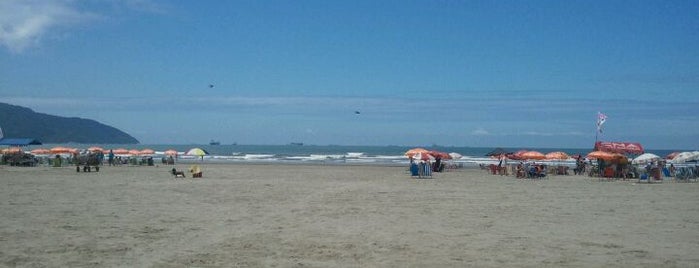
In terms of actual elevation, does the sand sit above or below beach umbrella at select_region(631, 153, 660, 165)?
below

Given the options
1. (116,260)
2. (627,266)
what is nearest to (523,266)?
(627,266)

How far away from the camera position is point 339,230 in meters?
10.6

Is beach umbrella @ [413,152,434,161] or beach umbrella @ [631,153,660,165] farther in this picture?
beach umbrella @ [631,153,660,165]

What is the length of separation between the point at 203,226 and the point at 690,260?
7700 mm

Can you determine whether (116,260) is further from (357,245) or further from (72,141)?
(72,141)

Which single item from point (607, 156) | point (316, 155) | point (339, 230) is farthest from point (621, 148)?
point (316, 155)

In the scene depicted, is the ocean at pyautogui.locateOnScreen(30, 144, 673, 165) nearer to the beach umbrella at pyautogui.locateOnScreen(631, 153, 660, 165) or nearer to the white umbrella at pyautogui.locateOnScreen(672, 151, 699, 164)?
the beach umbrella at pyautogui.locateOnScreen(631, 153, 660, 165)

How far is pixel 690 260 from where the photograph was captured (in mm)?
8109

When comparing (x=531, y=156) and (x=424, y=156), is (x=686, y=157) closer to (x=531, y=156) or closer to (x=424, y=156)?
(x=531, y=156)

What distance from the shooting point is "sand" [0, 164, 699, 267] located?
26.4 ft

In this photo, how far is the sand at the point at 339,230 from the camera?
805 centimetres

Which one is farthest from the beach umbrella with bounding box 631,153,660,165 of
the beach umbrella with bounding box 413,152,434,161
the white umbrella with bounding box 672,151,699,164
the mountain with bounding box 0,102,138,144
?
the mountain with bounding box 0,102,138,144

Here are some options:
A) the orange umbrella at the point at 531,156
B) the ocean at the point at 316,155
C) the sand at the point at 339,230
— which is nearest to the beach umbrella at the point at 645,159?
the orange umbrella at the point at 531,156

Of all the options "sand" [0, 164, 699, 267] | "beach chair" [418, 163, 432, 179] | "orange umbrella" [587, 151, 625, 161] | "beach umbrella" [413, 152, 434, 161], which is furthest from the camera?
"beach umbrella" [413, 152, 434, 161]
